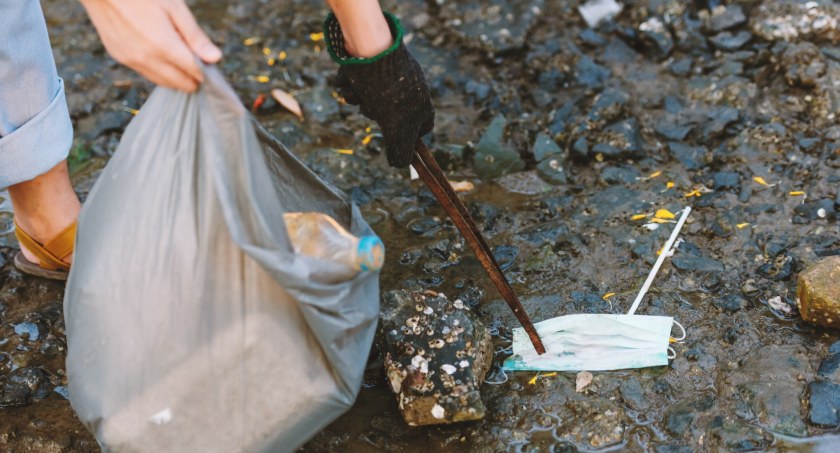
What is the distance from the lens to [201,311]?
6.02ft

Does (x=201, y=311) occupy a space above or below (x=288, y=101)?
above

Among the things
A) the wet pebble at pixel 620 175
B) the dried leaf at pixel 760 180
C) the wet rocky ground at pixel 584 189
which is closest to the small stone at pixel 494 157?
the wet rocky ground at pixel 584 189

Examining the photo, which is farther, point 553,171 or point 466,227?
point 553,171

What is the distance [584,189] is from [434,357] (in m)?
1.22

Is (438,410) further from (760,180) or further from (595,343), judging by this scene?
(760,180)

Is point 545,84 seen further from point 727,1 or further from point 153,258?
point 153,258

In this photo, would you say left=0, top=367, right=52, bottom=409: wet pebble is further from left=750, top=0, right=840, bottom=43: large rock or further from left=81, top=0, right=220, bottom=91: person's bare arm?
left=750, top=0, right=840, bottom=43: large rock

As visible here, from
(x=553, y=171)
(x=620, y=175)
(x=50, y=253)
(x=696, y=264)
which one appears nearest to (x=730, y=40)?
(x=620, y=175)

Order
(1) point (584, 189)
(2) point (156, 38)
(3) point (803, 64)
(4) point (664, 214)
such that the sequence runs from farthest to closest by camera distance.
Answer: (3) point (803, 64), (1) point (584, 189), (4) point (664, 214), (2) point (156, 38)

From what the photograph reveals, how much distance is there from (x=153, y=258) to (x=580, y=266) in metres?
1.50

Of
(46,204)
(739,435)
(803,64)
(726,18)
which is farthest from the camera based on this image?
(726,18)

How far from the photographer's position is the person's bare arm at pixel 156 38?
1731 millimetres

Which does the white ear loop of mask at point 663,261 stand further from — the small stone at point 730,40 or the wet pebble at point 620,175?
the small stone at point 730,40

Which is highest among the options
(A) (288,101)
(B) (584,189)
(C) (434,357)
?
(C) (434,357)
